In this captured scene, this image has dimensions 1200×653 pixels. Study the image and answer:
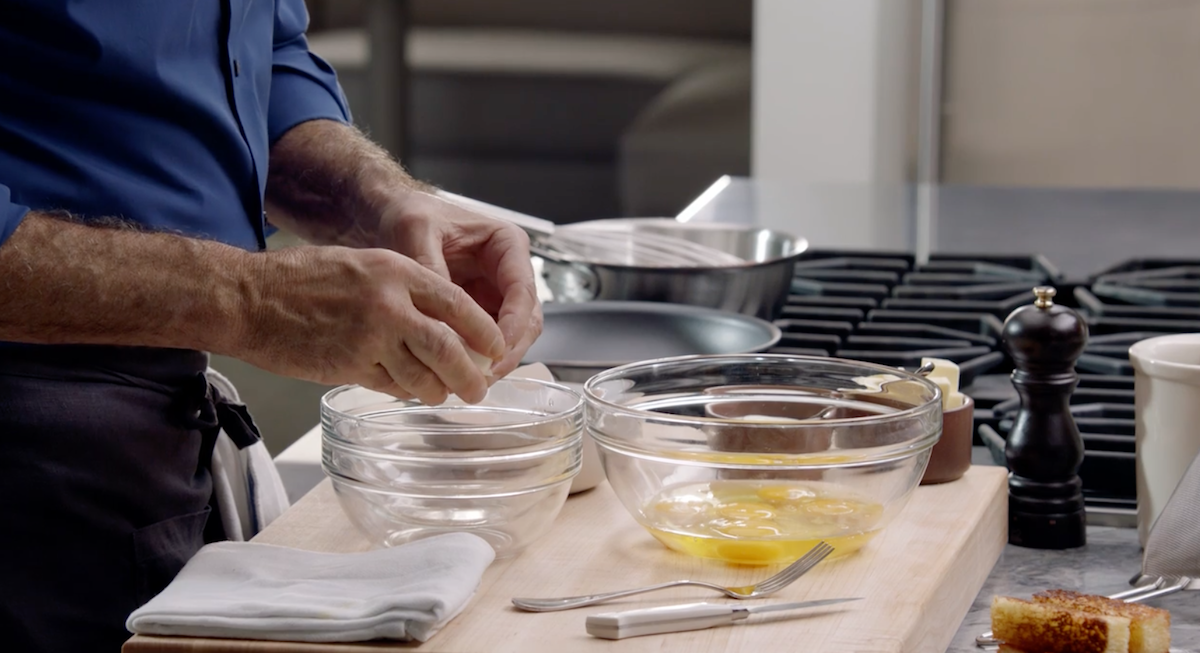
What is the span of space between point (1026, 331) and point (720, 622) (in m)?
0.32

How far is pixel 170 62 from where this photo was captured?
0.94 meters

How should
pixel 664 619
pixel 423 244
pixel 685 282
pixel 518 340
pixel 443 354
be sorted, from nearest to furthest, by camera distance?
pixel 664 619 < pixel 443 354 < pixel 518 340 < pixel 423 244 < pixel 685 282

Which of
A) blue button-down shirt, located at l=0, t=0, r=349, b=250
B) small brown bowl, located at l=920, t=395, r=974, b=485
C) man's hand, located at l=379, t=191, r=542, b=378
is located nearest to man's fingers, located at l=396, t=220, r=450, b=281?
man's hand, located at l=379, t=191, r=542, b=378

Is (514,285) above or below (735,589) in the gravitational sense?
above

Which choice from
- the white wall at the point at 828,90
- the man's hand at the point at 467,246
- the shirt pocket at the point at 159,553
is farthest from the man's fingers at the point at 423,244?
the white wall at the point at 828,90

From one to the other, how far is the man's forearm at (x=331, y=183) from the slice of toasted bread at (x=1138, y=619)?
592 mm

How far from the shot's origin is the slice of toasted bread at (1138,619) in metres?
0.65

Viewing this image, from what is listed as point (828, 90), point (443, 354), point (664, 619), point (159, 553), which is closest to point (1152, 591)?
point (664, 619)

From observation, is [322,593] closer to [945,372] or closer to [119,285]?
[119,285]

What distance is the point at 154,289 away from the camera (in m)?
0.76

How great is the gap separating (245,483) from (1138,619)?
663 mm

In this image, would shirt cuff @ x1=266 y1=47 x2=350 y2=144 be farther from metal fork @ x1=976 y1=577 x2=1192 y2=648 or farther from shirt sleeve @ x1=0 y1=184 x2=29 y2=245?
metal fork @ x1=976 y1=577 x2=1192 y2=648

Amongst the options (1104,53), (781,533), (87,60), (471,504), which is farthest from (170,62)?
(1104,53)

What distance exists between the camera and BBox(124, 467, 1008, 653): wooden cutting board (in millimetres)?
642
